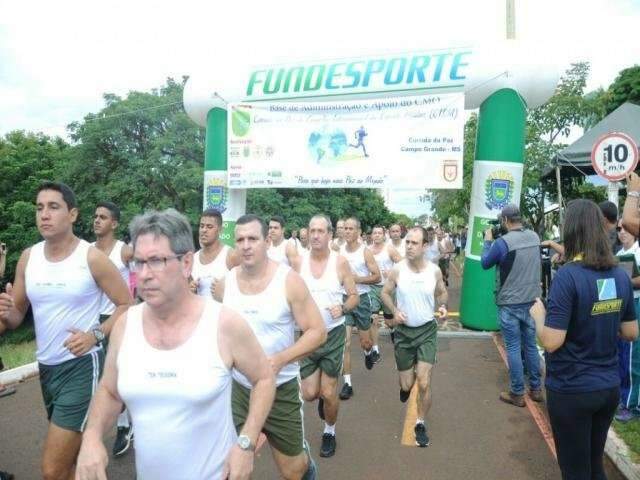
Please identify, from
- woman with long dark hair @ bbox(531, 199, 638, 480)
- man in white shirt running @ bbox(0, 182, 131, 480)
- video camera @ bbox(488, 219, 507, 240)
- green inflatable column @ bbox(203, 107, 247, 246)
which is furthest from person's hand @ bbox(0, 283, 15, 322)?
green inflatable column @ bbox(203, 107, 247, 246)

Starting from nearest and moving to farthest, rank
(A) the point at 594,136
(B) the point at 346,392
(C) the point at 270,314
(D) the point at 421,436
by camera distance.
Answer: (C) the point at 270,314
(D) the point at 421,436
(B) the point at 346,392
(A) the point at 594,136

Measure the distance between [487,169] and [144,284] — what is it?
739 centimetres

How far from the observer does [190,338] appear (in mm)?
1990

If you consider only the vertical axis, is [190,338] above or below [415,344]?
above

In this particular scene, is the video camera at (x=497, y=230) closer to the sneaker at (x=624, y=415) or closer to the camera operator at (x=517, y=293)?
the camera operator at (x=517, y=293)

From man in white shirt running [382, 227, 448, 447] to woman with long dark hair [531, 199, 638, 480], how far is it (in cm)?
192

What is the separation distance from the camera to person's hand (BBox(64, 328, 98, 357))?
10.2ft

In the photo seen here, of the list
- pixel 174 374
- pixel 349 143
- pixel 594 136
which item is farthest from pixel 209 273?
pixel 594 136

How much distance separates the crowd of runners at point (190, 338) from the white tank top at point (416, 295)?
0.5 inches

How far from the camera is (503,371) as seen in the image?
6.75 meters

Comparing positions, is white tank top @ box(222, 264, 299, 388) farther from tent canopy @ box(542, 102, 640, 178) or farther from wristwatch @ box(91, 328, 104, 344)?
tent canopy @ box(542, 102, 640, 178)

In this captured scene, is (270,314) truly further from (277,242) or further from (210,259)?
(277,242)

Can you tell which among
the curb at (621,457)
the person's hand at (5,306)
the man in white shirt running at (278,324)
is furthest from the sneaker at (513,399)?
the person's hand at (5,306)

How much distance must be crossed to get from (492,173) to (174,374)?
24.3ft
